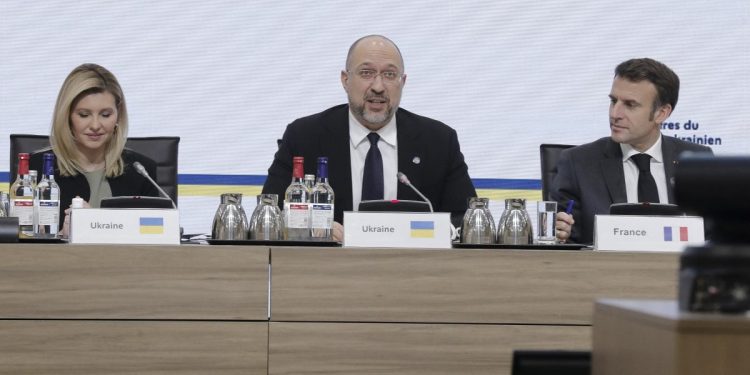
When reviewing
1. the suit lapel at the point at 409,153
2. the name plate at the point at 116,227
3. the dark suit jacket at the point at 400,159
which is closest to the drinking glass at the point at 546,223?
the dark suit jacket at the point at 400,159

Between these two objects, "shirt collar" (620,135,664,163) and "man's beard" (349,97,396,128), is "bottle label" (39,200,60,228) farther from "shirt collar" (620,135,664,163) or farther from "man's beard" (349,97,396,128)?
"shirt collar" (620,135,664,163)

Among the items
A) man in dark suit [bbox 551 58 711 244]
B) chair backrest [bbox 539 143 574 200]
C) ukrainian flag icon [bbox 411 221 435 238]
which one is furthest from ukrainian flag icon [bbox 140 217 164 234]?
chair backrest [bbox 539 143 574 200]

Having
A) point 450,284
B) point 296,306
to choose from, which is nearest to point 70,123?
point 296,306

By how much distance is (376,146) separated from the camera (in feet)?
12.9

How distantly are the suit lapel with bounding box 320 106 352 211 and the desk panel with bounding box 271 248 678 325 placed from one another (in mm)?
1107

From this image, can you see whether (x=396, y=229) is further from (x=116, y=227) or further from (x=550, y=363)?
(x=550, y=363)

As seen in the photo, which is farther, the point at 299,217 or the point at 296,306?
the point at 299,217

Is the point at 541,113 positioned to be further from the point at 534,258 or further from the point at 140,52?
the point at 534,258

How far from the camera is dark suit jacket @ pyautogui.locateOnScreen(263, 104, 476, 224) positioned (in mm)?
3869

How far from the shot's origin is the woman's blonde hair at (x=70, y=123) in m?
3.75

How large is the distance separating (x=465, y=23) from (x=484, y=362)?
2453 mm

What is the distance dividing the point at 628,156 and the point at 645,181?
12 cm

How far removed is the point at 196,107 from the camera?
15.7 ft

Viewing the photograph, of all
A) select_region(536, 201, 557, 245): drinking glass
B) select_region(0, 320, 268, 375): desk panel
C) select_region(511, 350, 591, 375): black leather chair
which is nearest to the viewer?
select_region(511, 350, 591, 375): black leather chair
